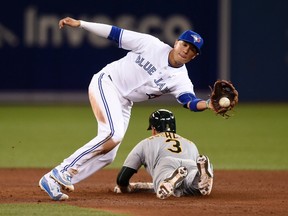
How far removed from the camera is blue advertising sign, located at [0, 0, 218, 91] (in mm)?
20062

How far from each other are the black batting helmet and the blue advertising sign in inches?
448

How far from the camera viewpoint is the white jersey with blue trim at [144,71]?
8320 millimetres

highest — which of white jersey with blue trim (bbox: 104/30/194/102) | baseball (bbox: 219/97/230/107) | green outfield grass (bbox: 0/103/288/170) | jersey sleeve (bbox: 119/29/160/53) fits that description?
jersey sleeve (bbox: 119/29/160/53)

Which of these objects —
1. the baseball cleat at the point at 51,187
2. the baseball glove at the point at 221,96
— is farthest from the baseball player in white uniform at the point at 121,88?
the baseball glove at the point at 221,96

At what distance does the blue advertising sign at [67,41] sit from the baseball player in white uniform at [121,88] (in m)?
11.6

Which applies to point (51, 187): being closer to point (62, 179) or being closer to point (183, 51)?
point (62, 179)

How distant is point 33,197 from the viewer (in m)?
8.37

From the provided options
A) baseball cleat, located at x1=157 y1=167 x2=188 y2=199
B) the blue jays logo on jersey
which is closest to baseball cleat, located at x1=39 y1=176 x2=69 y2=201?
baseball cleat, located at x1=157 y1=167 x2=188 y2=199

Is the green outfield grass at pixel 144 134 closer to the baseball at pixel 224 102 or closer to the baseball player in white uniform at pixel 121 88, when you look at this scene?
the baseball player in white uniform at pixel 121 88

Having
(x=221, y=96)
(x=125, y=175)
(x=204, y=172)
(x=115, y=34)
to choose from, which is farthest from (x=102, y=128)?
(x=221, y=96)

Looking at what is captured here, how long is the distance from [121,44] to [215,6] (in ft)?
40.6

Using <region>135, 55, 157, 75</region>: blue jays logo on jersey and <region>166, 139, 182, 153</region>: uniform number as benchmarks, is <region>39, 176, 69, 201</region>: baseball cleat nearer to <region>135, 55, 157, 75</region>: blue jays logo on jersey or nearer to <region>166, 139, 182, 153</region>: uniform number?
<region>166, 139, 182, 153</region>: uniform number

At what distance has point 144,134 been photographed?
15.1m

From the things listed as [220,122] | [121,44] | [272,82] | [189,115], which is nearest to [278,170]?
[121,44]
